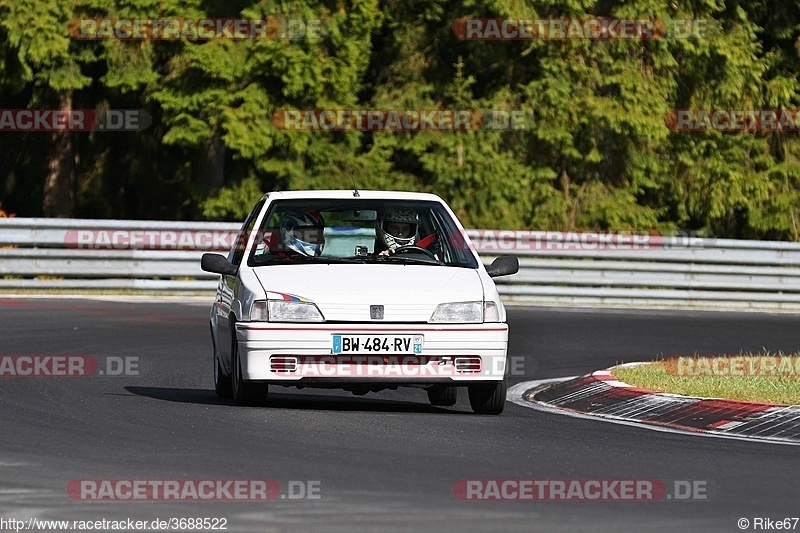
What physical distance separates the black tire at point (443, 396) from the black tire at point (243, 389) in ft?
4.83

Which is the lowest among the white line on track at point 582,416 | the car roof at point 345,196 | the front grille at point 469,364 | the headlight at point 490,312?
the white line on track at point 582,416

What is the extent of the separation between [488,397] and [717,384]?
7.68 ft

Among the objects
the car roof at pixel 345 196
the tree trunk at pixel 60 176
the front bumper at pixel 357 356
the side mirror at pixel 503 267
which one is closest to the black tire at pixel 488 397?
the front bumper at pixel 357 356

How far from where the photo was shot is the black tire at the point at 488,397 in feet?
37.0

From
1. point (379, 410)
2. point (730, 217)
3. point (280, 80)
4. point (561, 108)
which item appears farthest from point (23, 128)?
point (379, 410)

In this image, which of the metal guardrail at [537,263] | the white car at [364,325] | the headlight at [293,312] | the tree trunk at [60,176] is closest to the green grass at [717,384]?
the white car at [364,325]

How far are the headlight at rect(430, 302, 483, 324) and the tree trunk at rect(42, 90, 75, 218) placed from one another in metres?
24.9

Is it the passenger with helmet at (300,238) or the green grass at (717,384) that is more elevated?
the passenger with helmet at (300,238)

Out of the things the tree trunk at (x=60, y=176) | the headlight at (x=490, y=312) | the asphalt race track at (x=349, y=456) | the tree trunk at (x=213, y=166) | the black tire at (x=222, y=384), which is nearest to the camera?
the asphalt race track at (x=349, y=456)

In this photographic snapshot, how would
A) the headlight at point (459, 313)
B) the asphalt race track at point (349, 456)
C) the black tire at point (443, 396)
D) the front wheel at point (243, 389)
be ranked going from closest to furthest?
the asphalt race track at point (349, 456), the headlight at point (459, 313), the front wheel at point (243, 389), the black tire at point (443, 396)

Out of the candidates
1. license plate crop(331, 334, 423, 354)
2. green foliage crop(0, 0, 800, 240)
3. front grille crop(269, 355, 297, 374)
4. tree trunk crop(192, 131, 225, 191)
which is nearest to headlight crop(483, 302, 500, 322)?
license plate crop(331, 334, 423, 354)

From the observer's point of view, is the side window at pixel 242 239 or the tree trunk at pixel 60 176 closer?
the side window at pixel 242 239

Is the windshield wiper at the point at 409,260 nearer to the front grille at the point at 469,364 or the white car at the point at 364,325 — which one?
the white car at the point at 364,325

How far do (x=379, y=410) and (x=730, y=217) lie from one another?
909 inches
